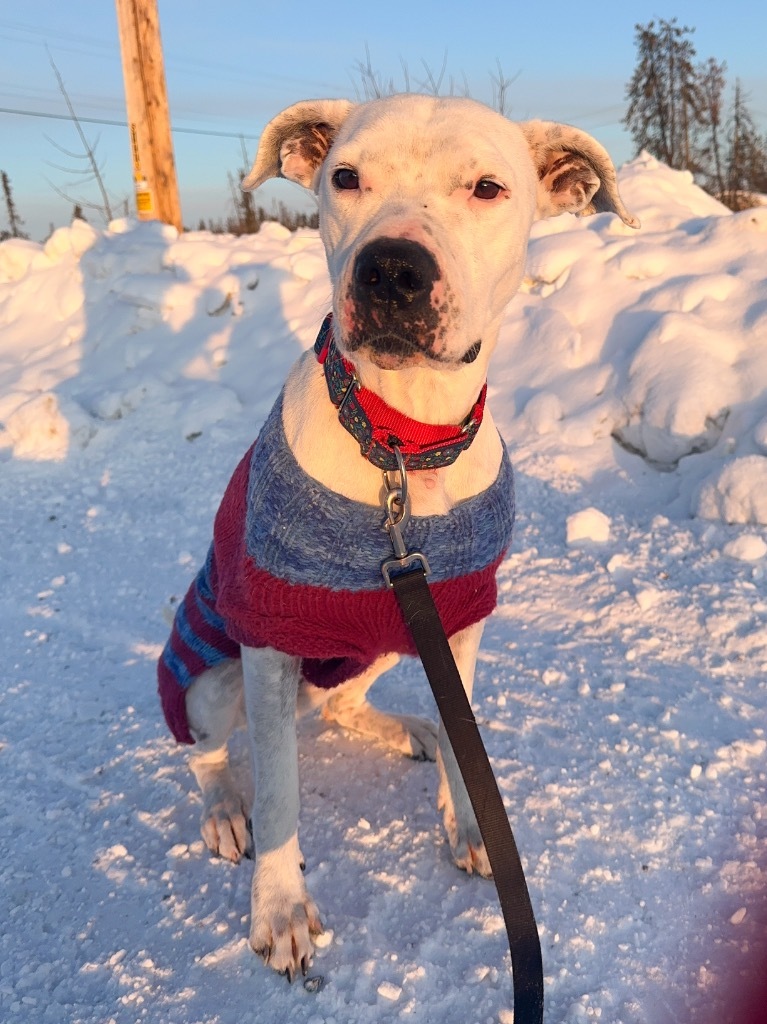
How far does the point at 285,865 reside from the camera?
2.14 m

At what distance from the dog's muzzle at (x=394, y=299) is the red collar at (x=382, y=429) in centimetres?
19

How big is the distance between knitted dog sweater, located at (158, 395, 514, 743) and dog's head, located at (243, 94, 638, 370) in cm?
39

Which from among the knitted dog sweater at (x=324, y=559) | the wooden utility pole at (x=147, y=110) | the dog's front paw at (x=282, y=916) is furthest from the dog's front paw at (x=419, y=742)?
the wooden utility pole at (x=147, y=110)

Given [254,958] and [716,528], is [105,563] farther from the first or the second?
[716,528]

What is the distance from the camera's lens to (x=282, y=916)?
6.70 feet

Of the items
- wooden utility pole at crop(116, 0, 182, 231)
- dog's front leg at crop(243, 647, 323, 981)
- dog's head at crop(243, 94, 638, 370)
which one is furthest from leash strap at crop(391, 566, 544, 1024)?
wooden utility pole at crop(116, 0, 182, 231)

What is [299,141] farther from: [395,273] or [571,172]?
[395,273]

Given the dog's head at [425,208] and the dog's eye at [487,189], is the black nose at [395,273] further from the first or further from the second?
the dog's eye at [487,189]

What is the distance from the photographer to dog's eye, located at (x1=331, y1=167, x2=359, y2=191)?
204 cm

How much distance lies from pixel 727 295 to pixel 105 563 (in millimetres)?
4336

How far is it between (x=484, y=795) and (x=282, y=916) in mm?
725

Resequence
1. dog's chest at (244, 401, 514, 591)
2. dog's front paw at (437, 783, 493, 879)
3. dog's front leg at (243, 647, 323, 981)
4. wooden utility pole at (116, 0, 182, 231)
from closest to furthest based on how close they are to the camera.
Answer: dog's chest at (244, 401, 514, 591)
dog's front leg at (243, 647, 323, 981)
dog's front paw at (437, 783, 493, 879)
wooden utility pole at (116, 0, 182, 231)

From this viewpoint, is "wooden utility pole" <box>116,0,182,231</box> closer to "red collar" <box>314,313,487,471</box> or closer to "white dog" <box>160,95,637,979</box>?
"white dog" <box>160,95,637,979</box>

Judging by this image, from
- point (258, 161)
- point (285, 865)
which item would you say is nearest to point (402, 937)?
point (285, 865)
